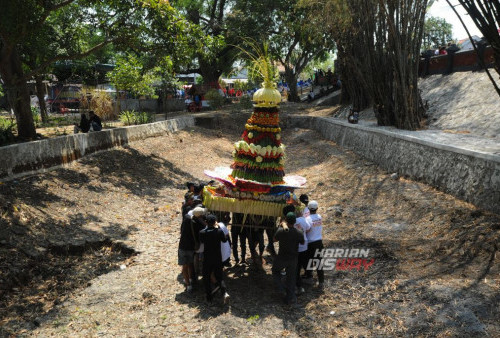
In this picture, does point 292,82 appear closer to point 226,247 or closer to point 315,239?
point 315,239

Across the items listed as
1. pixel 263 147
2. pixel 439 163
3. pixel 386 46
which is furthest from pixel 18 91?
pixel 386 46

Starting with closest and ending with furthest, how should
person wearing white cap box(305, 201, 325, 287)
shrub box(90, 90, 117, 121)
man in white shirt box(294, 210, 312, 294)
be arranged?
man in white shirt box(294, 210, 312, 294), person wearing white cap box(305, 201, 325, 287), shrub box(90, 90, 117, 121)

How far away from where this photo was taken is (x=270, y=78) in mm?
7344

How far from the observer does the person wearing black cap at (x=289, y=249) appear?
5.80 meters

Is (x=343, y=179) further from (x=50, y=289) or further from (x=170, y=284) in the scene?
(x=50, y=289)

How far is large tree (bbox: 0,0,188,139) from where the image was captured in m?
9.86

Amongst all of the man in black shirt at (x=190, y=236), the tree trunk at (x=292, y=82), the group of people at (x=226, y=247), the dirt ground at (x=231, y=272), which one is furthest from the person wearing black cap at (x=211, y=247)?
the tree trunk at (x=292, y=82)

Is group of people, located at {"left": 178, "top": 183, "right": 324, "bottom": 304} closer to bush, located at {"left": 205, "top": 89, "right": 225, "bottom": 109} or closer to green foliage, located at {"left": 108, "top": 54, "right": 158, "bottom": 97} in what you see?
green foliage, located at {"left": 108, "top": 54, "right": 158, "bottom": 97}

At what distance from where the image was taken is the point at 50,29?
1461cm

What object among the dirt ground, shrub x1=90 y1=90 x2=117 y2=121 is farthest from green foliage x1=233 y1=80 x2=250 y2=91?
the dirt ground

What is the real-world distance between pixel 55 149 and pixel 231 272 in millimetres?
6356

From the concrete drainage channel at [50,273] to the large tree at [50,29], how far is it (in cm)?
564

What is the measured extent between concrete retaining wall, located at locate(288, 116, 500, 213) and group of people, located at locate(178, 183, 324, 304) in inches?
127

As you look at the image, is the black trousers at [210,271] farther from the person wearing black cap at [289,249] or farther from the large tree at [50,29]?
the large tree at [50,29]
